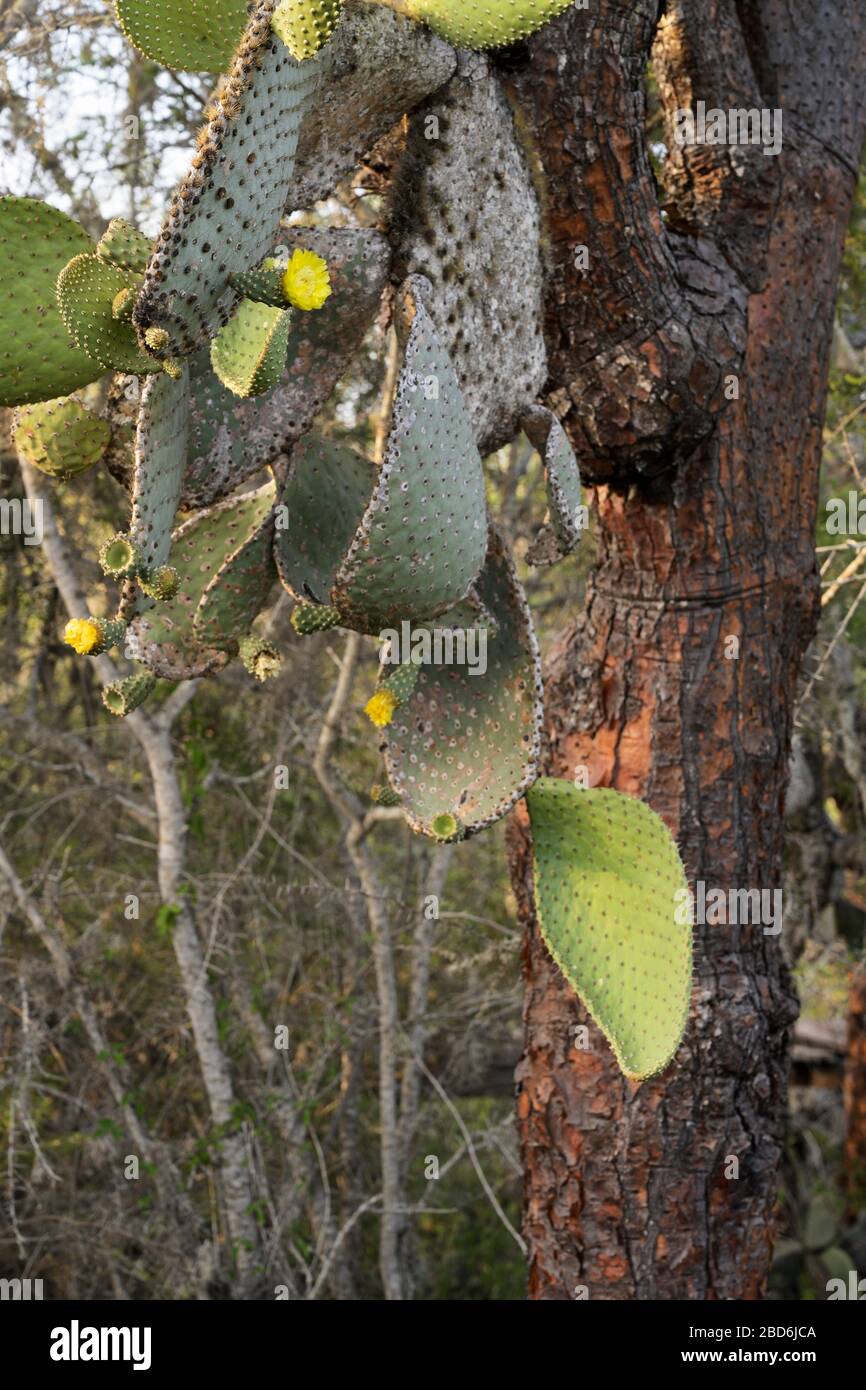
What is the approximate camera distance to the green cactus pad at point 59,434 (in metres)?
1.04

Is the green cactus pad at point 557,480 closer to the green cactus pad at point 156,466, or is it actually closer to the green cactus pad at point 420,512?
the green cactus pad at point 420,512

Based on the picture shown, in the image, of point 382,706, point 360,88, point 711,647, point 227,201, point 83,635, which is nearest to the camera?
point 227,201

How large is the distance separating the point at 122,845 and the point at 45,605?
0.93 meters

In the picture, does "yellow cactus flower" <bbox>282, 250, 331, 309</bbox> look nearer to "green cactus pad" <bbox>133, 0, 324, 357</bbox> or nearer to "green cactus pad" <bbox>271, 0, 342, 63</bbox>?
"green cactus pad" <bbox>133, 0, 324, 357</bbox>

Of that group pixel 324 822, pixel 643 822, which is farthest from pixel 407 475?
pixel 324 822

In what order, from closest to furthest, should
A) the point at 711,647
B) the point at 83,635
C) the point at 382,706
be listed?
the point at 83,635 < the point at 382,706 < the point at 711,647

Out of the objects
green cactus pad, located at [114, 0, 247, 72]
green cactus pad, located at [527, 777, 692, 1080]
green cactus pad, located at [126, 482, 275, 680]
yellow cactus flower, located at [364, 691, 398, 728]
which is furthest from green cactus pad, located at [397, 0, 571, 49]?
green cactus pad, located at [527, 777, 692, 1080]

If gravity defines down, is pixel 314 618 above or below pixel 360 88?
below

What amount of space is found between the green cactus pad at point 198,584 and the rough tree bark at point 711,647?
0.54 meters

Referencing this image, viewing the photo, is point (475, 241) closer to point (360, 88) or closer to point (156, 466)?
point (360, 88)

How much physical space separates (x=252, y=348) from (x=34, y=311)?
7.8 inches

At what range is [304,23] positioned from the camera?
2.81 ft

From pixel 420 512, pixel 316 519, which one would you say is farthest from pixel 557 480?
pixel 420 512
